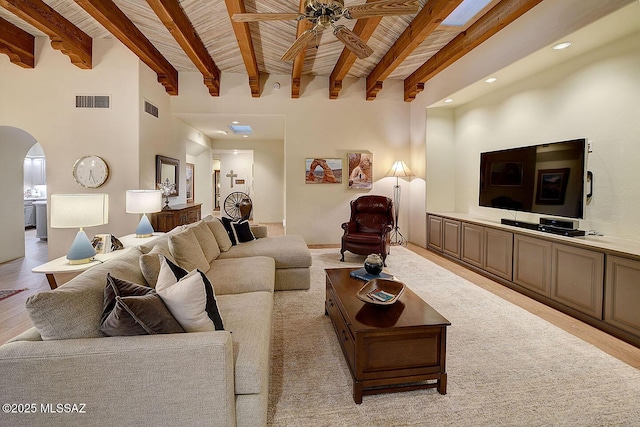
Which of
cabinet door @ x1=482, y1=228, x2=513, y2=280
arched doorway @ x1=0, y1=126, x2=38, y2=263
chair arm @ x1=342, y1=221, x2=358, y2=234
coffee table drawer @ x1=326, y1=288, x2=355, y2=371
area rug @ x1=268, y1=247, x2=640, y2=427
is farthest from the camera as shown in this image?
chair arm @ x1=342, y1=221, x2=358, y2=234

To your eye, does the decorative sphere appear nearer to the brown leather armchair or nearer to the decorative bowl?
the decorative bowl

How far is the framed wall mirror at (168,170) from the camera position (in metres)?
5.35

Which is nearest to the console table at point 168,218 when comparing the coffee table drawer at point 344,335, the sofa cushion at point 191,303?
the coffee table drawer at point 344,335

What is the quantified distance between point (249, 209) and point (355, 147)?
16.6 feet

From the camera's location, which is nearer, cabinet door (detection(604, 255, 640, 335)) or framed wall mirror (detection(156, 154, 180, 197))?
cabinet door (detection(604, 255, 640, 335))

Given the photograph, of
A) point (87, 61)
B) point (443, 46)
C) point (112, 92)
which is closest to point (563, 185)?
point (443, 46)

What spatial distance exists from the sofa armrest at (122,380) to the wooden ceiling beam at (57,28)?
3990 millimetres

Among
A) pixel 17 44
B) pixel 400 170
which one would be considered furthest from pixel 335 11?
pixel 17 44

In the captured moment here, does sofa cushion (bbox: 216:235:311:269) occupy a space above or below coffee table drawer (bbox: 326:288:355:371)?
above

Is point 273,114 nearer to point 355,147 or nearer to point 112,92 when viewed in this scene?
point 355,147

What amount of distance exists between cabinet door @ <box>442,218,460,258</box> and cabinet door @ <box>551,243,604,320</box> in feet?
5.59

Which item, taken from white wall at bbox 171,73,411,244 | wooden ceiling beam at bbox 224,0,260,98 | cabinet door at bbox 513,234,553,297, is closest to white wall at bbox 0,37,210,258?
white wall at bbox 171,73,411,244

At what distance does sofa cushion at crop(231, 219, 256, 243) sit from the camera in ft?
13.5

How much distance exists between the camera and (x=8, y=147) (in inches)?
191
